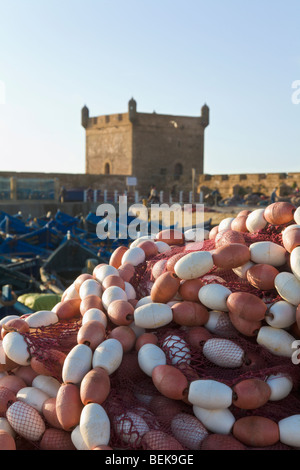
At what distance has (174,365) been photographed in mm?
2607

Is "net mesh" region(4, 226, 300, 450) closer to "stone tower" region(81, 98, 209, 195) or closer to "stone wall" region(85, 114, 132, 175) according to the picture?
"stone tower" region(81, 98, 209, 195)

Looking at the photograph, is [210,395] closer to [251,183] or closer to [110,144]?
[251,183]

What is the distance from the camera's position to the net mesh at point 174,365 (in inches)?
91.4

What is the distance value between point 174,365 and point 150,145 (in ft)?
114

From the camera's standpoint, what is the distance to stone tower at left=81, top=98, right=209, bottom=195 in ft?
118

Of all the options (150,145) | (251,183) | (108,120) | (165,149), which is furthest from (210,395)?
(108,120)

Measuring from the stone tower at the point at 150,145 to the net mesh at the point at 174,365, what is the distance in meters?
31.9

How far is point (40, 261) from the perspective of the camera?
9789 millimetres

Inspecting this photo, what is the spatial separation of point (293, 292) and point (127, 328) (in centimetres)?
98

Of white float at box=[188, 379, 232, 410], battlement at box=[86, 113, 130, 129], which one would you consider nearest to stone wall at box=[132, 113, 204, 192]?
battlement at box=[86, 113, 130, 129]

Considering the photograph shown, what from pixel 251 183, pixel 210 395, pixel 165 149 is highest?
pixel 165 149

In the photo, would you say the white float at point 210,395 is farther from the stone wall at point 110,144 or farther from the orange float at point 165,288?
the stone wall at point 110,144

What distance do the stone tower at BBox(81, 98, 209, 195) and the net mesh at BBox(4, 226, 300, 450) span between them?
3194 cm

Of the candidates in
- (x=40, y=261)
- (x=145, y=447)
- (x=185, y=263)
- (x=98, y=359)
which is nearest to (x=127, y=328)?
(x=98, y=359)
